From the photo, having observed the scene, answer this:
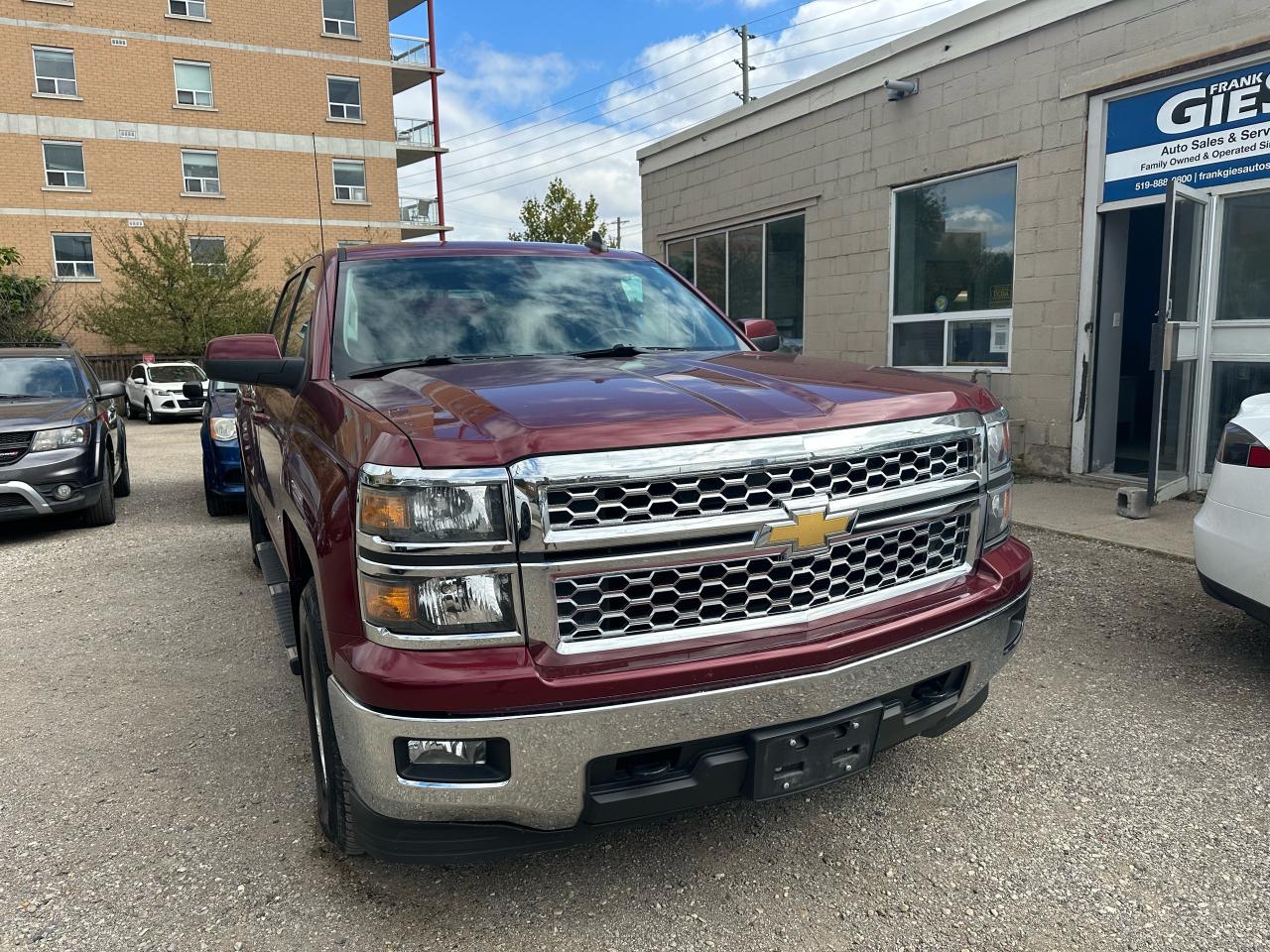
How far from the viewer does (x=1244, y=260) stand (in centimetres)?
702

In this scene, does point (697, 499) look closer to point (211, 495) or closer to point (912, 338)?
point (211, 495)

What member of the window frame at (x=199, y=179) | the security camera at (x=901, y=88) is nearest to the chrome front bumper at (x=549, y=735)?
the security camera at (x=901, y=88)

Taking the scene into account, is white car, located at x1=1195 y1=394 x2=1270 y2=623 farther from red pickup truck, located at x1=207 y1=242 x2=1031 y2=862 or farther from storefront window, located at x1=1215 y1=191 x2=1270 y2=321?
storefront window, located at x1=1215 y1=191 x2=1270 y2=321

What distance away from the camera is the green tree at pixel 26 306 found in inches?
991

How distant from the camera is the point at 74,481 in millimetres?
7152

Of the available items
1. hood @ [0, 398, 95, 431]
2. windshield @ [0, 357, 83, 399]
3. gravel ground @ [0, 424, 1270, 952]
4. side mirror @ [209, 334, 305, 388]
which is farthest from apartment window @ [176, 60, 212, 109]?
side mirror @ [209, 334, 305, 388]

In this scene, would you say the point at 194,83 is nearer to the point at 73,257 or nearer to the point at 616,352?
the point at 73,257

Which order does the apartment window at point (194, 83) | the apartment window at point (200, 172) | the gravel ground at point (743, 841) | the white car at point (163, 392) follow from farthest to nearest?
1. the apartment window at point (200, 172)
2. the apartment window at point (194, 83)
3. the white car at point (163, 392)
4. the gravel ground at point (743, 841)

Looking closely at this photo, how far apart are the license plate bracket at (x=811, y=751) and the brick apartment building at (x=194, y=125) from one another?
93.7 feet

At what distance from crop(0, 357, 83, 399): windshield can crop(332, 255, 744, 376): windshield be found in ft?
20.2

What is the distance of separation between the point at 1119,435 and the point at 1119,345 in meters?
1.31

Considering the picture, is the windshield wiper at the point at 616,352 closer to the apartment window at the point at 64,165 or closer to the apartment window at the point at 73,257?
the apartment window at the point at 73,257

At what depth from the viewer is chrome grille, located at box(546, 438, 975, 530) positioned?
1.95 m

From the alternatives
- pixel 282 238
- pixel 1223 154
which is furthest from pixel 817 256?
pixel 282 238
